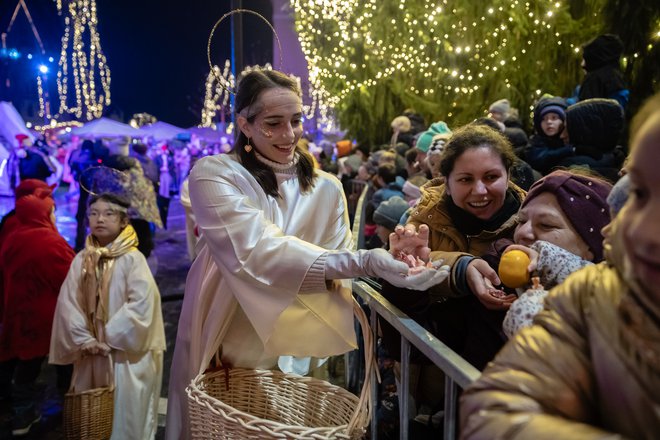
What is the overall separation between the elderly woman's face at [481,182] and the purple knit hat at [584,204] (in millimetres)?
583

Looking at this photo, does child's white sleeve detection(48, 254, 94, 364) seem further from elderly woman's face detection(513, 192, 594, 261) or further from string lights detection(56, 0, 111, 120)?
string lights detection(56, 0, 111, 120)

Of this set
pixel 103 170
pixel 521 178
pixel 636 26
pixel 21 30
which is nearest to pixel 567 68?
pixel 636 26

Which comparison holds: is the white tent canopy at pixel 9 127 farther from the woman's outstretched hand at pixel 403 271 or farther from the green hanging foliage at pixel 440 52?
the woman's outstretched hand at pixel 403 271

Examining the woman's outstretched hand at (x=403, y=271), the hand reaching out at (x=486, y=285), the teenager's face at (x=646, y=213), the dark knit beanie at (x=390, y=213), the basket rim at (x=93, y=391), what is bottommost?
the basket rim at (x=93, y=391)

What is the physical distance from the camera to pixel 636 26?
6906 mm

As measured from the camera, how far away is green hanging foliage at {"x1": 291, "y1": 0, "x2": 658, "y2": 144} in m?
8.48

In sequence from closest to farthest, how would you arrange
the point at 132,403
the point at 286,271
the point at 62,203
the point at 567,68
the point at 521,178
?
the point at 286,271 → the point at 521,178 → the point at 132,403 → the point at 567,68 → the point at 62,203

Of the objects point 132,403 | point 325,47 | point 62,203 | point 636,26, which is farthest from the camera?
point 62,203

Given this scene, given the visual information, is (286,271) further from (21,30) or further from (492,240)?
(21,30)

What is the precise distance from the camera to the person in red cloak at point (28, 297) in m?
4.61

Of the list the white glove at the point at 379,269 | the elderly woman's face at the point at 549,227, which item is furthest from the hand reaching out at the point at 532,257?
the white glove at the point at 379,269

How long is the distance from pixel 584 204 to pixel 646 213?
3.33 feet

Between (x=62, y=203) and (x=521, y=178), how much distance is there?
713 inches

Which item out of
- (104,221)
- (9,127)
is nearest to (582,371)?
(104,221)
